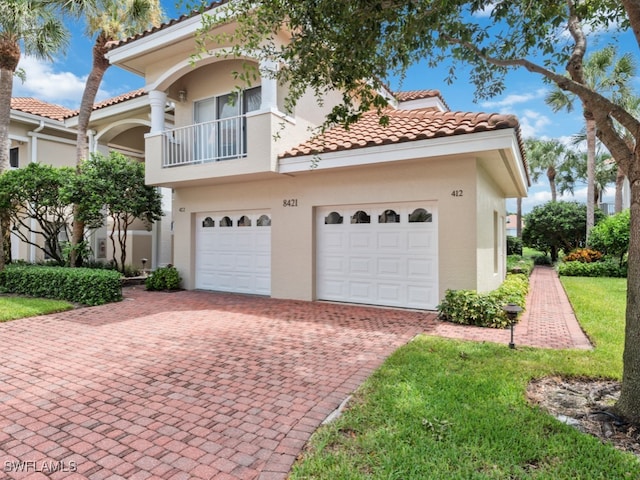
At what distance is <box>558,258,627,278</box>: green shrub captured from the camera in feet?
59.1

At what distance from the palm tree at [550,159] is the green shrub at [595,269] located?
88.6 feet

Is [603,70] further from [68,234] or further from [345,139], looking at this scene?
[68,234]

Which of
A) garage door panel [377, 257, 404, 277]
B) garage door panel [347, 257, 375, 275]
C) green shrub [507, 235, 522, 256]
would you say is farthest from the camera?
green shrub [507, 235, 522, 256]

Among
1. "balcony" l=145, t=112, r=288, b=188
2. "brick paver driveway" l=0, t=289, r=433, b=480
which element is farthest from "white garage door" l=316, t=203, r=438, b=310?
"balcony" l=145, t=112, r=288, b=188

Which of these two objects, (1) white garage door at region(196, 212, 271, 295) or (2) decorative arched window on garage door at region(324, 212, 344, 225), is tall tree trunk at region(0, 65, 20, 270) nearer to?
(1) white garage door at region(196, 212, 271, 295)

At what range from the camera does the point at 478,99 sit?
665cm

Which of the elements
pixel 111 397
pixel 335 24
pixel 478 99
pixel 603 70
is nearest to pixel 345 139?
pixel 478 99

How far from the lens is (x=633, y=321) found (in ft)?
12.9

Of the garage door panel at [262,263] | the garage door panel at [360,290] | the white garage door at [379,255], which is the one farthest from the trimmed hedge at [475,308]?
the garage door panel at [262,263]

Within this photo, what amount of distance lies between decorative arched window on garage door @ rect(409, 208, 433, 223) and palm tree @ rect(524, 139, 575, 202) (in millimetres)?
38706

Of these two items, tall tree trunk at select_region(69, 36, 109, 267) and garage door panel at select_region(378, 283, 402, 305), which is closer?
garage door panel at select_region(378, 283, 402, 305)

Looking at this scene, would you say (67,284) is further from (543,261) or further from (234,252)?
(543,261)

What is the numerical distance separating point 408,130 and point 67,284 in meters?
9.96

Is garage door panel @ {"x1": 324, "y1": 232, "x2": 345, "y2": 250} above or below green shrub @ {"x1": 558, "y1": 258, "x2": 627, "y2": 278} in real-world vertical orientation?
above
